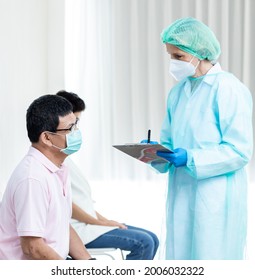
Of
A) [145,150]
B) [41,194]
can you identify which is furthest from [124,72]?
[41,194]

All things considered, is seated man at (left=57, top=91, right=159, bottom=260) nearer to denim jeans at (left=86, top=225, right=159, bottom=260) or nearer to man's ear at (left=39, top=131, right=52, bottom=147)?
denim jeans at (left=86, top=225, right=159, bottom=260)

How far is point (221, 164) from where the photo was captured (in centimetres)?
212

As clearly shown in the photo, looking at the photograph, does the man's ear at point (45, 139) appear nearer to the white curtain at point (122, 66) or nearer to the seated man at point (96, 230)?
the seated man at point (96, 230)

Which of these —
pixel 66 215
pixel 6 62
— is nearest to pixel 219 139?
pixel 66 215

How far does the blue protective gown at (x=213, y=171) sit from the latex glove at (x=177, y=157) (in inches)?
0.9

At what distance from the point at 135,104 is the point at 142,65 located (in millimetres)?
305

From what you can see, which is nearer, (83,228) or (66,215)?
(66,215)

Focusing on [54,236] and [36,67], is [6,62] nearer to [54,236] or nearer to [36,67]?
[36,67]

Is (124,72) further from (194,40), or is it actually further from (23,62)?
(194,40)

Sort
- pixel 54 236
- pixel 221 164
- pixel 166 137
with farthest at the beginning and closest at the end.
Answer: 1. pixel 166 137
2. pixel 221 164
3. pixel 54 236

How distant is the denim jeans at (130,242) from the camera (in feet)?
8.65

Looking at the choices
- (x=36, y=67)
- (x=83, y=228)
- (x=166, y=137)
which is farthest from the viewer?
(x=36, y=67)

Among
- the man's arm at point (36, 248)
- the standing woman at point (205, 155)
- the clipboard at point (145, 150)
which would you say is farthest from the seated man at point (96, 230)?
the man's arm at point (36, 248)
